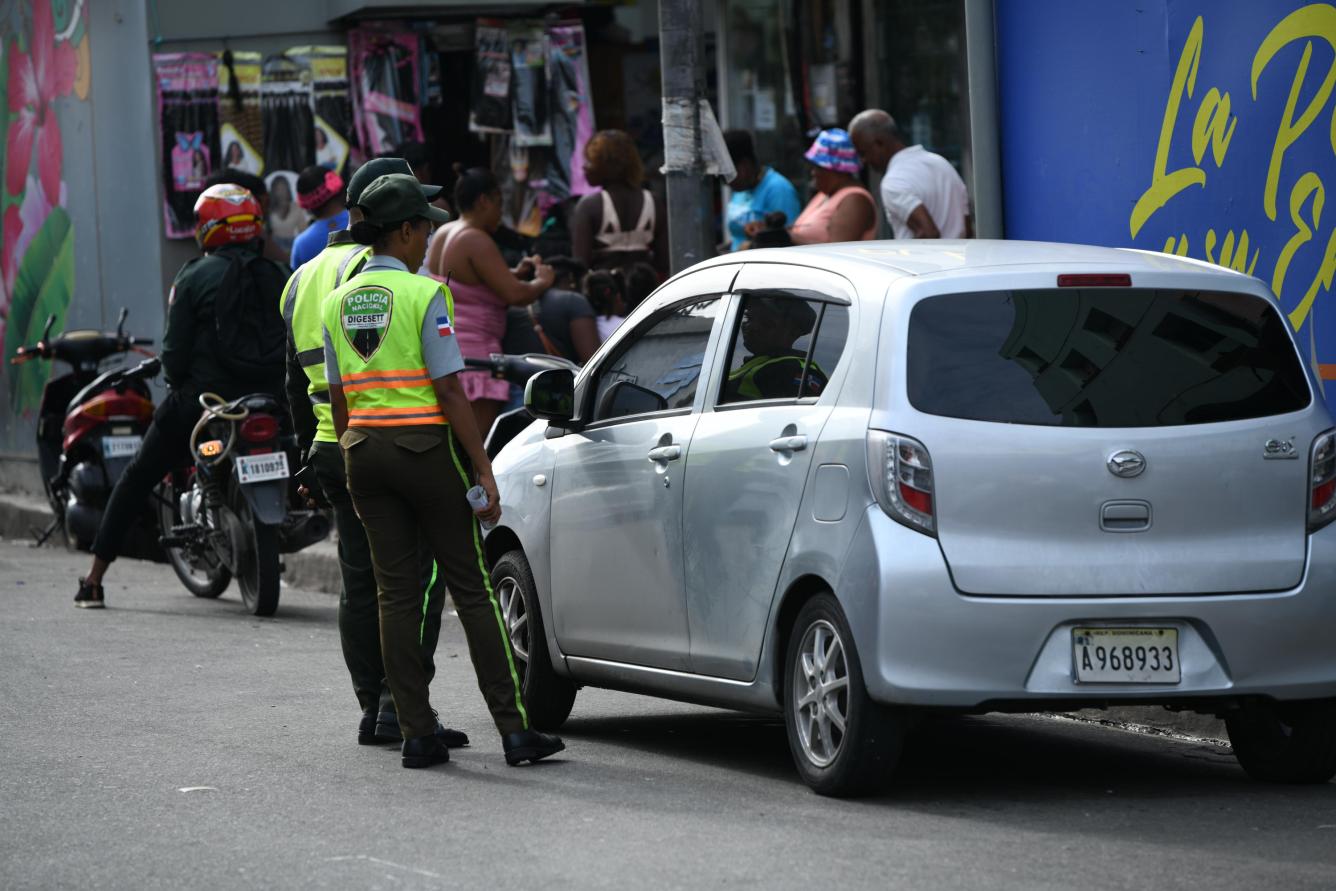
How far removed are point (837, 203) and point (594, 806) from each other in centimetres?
614

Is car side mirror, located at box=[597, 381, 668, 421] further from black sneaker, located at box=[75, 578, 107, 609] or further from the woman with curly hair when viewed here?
the woman with curly hair

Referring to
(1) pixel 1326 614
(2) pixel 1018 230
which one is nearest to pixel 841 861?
(1) pixel 1326 614

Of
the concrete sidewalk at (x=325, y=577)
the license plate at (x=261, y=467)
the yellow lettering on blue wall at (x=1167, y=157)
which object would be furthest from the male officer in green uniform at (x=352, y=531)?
the yellow lettering on blue wall at (x=1167, y=157)

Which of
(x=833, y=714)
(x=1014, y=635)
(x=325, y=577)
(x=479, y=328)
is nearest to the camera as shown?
(x=1014, y=635)

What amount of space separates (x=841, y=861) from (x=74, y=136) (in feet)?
43.6

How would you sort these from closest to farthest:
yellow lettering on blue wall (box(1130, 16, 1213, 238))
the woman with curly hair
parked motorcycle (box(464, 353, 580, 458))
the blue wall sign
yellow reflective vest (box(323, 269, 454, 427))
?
yellow reflective vest (box(323, 269, 454, 427)) < the blue wall sign < parked motorcycle (box(464, 353, 580, 458)) < yellow lettering on blue wall (box(1130, 16, 1213, 238)) < the woman with curly hair

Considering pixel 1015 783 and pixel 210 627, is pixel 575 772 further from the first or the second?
pixel 210 627

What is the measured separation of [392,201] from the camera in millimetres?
7391

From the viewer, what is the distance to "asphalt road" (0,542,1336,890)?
570 centimetres

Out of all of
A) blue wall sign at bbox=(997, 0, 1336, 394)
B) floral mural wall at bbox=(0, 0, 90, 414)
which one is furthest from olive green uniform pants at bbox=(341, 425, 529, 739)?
floral mural wall at bbox=(0, 0, 90, 414)

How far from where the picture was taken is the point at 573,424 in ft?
26.4

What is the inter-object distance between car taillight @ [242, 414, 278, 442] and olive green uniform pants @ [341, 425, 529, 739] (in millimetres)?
4451

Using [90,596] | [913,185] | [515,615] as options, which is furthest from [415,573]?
[90,596]

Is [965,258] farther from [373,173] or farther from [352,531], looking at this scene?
Answer: [352,531]
